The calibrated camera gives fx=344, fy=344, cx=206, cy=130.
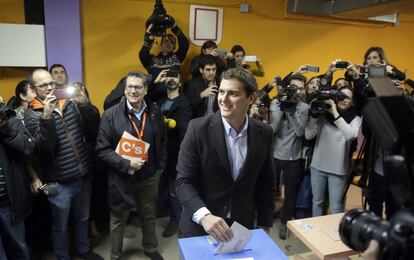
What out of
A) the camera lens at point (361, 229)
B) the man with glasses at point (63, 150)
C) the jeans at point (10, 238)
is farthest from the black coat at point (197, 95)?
the camera lens at point (361, 229)

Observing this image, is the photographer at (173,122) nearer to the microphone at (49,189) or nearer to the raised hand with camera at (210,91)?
the raised hand with camera at (210,91)

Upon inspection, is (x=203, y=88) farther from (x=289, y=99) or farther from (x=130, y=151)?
(x=130, y=151)

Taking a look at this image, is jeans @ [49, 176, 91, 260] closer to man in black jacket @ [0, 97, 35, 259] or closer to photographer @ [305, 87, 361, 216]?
man in black jacket @ [0, 97, 35, 259]

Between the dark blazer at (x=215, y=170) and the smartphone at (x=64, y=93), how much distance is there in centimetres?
111

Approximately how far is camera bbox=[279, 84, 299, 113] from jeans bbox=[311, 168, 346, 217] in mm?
596

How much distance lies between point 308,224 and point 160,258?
1256 mm

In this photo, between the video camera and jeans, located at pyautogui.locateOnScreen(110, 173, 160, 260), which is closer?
the video camera

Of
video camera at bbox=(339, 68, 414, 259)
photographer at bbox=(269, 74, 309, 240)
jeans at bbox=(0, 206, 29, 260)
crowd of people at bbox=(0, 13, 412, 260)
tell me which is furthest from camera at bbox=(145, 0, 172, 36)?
video camera at bbox=(339, 68, 414, 259)

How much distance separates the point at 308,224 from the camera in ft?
→ 7.33

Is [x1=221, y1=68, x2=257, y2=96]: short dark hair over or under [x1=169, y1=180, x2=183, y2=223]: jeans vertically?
over

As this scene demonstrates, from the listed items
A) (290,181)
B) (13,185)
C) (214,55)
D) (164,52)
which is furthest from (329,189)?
(13,185)

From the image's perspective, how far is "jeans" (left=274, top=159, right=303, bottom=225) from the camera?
3161mm

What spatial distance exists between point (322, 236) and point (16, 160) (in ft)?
6.51

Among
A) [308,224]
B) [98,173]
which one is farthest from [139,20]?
[308,224]
